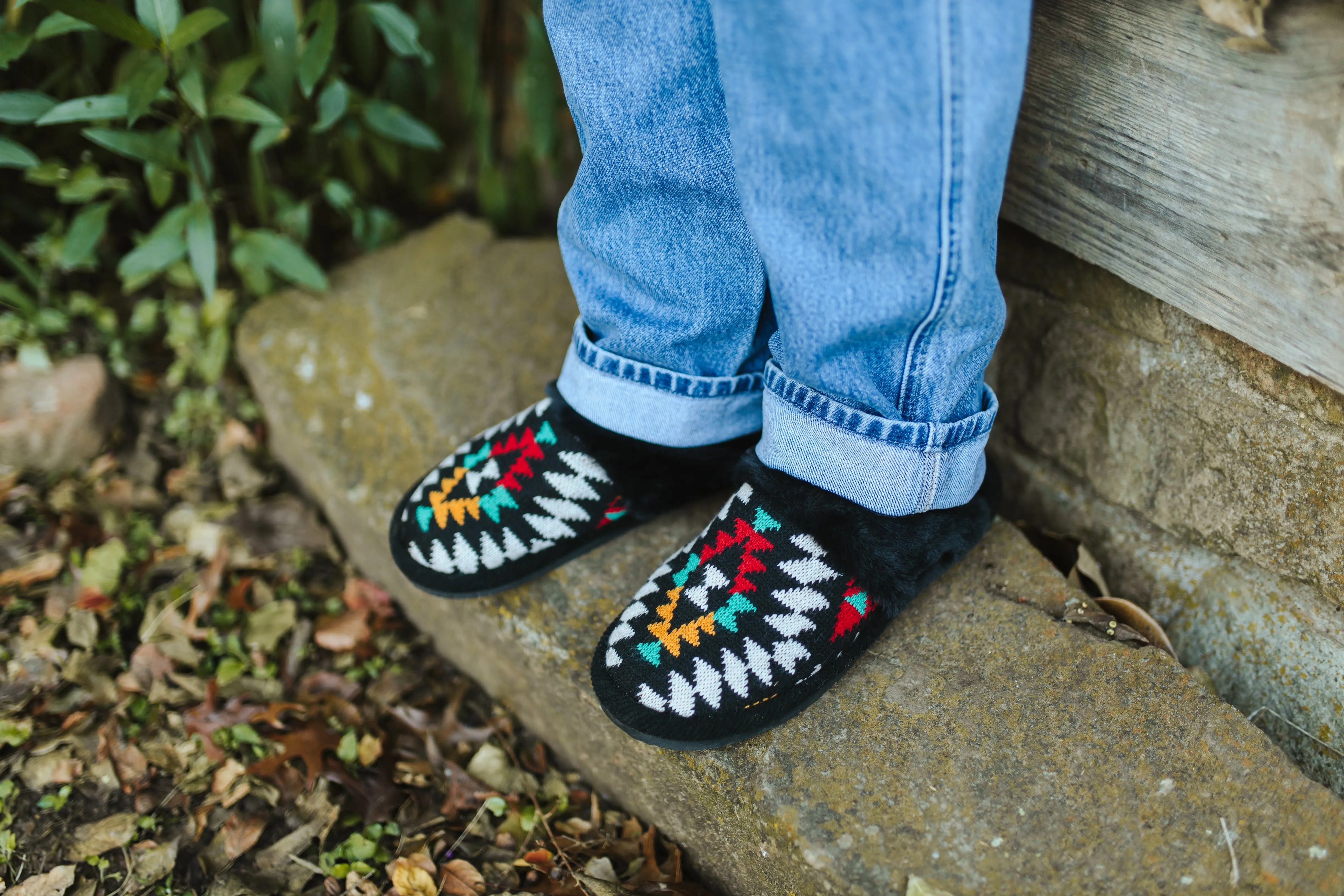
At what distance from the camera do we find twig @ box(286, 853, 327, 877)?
0.94m

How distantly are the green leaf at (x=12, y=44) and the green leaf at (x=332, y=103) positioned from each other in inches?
12.8

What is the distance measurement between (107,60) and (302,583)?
0.84 meters

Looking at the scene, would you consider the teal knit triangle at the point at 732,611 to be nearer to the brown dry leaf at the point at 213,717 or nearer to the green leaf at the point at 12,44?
the brown dry leaf at the point at 213,717

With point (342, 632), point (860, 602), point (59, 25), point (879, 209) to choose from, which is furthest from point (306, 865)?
point (59, 25)

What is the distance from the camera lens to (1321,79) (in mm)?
653

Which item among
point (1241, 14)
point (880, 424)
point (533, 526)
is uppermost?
point (1241, 14)

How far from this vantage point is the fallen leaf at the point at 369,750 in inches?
40.8

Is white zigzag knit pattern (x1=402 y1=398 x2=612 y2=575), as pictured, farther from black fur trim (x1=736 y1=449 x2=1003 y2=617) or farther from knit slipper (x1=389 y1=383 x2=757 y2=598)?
black fur trim (x1=736 y1=449 x2=1003 y2=617)

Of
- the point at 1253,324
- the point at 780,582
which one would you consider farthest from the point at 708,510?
the point at 1253,324

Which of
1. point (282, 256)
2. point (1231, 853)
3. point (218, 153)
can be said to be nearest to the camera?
point (1231, 853)

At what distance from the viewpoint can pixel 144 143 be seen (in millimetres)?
1106

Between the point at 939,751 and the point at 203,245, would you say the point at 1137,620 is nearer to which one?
the point at 939,751

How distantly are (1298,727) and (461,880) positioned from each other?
2.91 ft

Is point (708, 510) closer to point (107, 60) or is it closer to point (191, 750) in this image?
point (191, 750)
